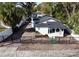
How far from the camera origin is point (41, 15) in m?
4.59

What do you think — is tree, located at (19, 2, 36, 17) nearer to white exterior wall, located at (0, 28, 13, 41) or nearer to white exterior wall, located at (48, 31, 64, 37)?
white exterior wall, located at (0, 28, 13, 41)

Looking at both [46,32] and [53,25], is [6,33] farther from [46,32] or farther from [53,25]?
[53,25]

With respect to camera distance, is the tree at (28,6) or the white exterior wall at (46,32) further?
the white exterior wall at (46,32)

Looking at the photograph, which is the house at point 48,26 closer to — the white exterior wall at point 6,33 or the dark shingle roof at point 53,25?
the dark shingle roof at point 53,25

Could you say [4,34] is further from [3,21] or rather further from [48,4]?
[48,4]

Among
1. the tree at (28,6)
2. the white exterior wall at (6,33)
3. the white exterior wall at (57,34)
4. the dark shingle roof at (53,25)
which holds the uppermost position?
the tree at (28,6)

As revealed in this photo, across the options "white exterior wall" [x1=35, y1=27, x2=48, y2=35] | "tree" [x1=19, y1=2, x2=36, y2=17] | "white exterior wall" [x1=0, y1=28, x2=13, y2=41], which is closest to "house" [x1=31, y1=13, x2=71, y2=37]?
"white exterior wall" [x1=35, y1=27, x2=48, y2=35]

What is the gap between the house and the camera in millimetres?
4609

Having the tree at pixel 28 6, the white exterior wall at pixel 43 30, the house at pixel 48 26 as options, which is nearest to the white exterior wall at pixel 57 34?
the house at pixel 48 26

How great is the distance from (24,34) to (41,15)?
564 millimetres

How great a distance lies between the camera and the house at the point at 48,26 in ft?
15.1

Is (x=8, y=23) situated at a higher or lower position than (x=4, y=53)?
higher

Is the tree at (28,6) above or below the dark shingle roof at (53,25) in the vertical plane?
above

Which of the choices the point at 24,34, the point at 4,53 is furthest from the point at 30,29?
the point at 4,53
